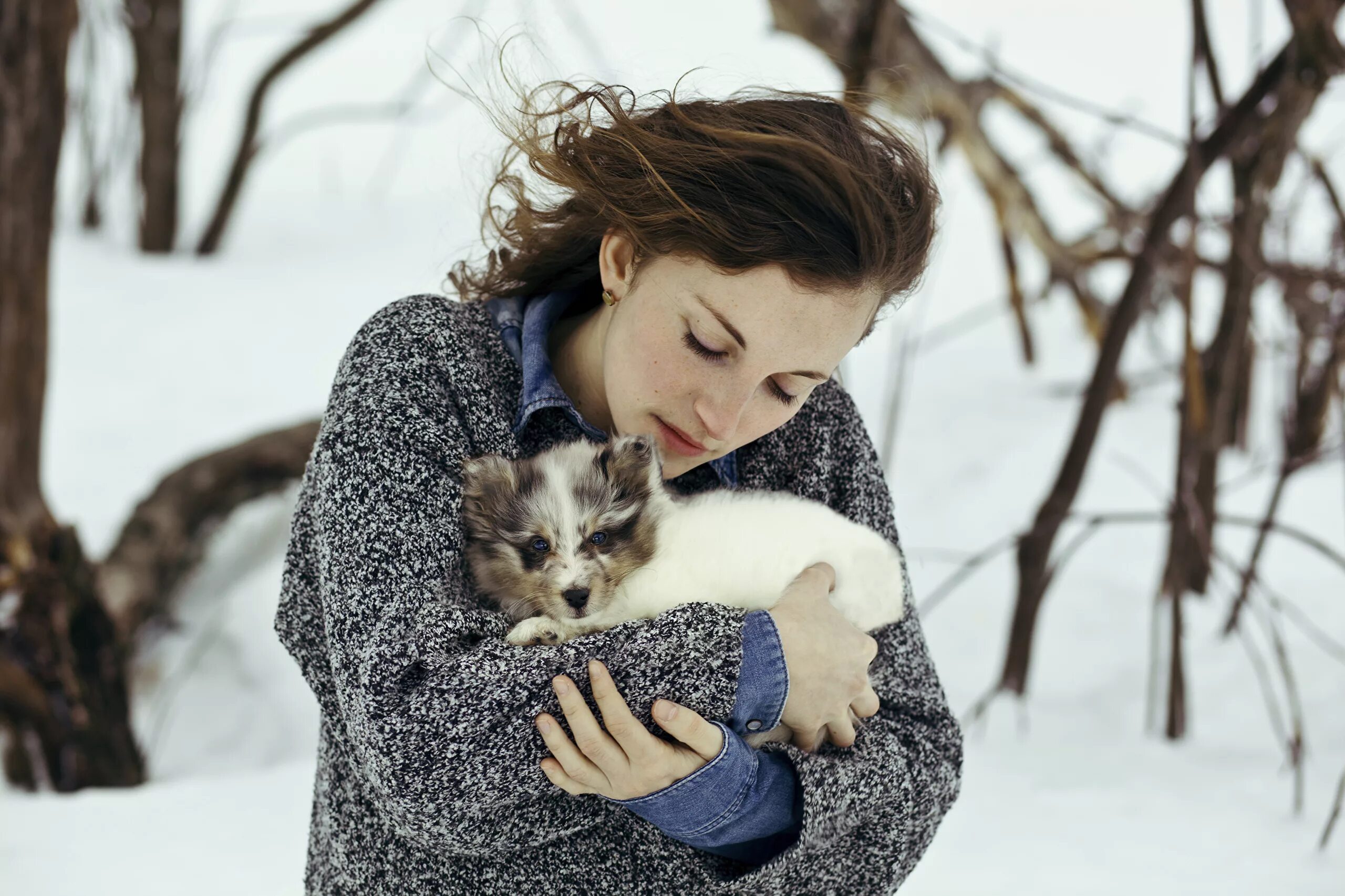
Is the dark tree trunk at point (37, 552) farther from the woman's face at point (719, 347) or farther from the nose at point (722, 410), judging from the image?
the nose at point (722, 410)

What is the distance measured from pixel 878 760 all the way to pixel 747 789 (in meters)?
0.26

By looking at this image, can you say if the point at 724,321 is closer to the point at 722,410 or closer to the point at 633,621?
the point at 722,410

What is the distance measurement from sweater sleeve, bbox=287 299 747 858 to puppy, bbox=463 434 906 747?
0.06 meters

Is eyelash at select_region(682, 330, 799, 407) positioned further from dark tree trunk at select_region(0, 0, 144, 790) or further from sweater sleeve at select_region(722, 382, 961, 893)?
dark tree trunk at select_region(0, 0, 144, 790)

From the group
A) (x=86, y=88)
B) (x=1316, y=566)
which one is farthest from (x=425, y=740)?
(x=86, y=88)

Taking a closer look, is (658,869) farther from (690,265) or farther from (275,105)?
(275,105)

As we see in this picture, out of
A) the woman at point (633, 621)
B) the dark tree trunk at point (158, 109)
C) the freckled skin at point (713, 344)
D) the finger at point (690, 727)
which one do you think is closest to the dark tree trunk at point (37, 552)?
the woman at point (633, 621)

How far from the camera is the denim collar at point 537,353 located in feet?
5.30

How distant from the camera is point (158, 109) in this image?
5.77 metres

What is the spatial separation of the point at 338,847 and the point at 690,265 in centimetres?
97

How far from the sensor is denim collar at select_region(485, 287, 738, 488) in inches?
63.6

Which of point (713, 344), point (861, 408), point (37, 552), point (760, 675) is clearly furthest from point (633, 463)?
point (861, 408)

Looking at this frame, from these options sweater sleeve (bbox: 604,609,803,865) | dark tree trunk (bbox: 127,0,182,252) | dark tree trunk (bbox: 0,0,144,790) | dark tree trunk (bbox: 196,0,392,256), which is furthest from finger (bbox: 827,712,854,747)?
dark tree trunk (bbox: 127,0,182,252)

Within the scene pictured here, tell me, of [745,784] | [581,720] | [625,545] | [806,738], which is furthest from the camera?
[625,545]
